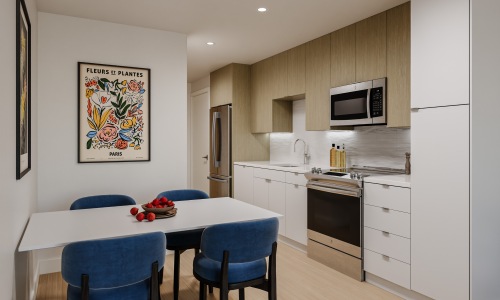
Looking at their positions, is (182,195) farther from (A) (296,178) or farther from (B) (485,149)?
(B) (485,149)

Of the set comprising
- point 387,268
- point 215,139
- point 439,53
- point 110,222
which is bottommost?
point 387,268

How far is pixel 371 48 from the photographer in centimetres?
349

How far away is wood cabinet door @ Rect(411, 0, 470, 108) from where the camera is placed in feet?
8.11

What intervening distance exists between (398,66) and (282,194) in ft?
6.55

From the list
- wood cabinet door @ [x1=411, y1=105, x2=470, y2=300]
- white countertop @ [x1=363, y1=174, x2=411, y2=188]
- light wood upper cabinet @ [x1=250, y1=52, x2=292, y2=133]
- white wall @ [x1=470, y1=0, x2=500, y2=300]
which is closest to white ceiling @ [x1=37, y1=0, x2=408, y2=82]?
light wood upper cabinet @ [x1=250, y1=52, x2=292, y2=133]

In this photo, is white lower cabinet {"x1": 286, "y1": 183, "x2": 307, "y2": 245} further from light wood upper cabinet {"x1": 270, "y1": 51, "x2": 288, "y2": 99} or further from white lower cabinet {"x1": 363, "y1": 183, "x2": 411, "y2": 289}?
light wood upper cabinet {"x1": 270, "y1": 51, "x2": 288, "y2": 99}

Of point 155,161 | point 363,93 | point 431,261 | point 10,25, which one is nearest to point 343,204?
point 431,261

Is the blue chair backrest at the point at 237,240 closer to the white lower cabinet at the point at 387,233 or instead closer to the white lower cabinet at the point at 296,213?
the white lower cabinet at the point at 387,233

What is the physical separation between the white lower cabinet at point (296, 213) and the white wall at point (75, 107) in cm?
129

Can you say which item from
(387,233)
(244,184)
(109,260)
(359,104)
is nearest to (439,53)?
(359,104)

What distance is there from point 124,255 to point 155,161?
7.31 feet

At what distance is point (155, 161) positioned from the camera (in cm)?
391

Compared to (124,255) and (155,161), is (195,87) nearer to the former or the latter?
(155,161)

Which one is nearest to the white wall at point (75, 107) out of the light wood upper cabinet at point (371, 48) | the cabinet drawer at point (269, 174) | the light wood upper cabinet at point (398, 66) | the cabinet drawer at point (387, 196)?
the cabinet drawer at point (269, 174)
